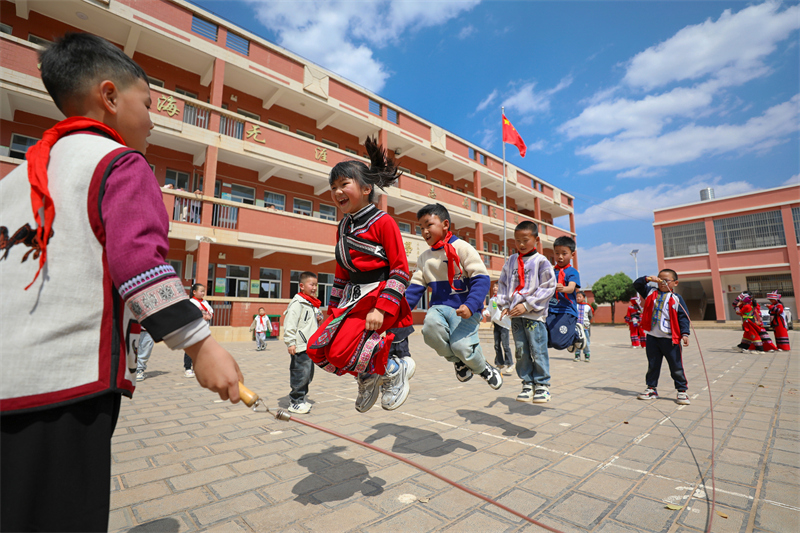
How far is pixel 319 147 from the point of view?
1875 cm

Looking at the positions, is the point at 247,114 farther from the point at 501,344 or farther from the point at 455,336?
the point at 455,336

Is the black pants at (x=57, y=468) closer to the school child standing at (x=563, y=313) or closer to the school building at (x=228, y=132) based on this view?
the school child standing at (x=563, y=313)

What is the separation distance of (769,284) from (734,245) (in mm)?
3987

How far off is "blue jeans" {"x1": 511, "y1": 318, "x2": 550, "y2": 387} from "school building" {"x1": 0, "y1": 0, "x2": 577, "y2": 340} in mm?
13499

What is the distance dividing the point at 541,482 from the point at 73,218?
118 inches

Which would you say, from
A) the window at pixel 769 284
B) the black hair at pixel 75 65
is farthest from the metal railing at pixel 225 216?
the window at pixel 769 284

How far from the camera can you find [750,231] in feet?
104

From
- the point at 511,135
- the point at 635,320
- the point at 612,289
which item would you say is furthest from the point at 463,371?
the point at 612,289

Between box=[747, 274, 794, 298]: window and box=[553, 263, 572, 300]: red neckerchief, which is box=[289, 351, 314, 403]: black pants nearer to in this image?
box=[553, 263, 572, 300]: red neckerchief

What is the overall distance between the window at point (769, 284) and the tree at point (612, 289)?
359 inches

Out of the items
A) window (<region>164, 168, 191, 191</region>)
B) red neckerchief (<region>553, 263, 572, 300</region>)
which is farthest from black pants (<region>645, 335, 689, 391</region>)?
window (<region>164, 168, 191, 191</region>)

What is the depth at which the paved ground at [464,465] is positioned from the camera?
85.4 inches

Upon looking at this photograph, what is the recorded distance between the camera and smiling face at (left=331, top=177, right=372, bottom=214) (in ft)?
9.18

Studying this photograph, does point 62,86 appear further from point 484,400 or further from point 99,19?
point 99,19
